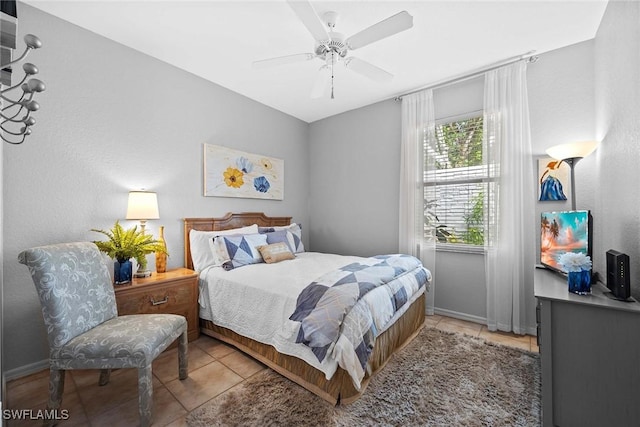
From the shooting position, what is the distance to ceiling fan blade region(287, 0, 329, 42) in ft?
5.56

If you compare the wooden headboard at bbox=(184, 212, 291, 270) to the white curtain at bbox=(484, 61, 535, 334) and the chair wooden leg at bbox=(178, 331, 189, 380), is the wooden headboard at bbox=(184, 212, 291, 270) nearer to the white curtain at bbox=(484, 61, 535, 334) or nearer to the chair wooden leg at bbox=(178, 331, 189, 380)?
the chair wooden leg at bbox=(178, 331, 189, 380)

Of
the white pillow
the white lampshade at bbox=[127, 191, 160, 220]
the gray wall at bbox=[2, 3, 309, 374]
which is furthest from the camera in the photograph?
the white pillow

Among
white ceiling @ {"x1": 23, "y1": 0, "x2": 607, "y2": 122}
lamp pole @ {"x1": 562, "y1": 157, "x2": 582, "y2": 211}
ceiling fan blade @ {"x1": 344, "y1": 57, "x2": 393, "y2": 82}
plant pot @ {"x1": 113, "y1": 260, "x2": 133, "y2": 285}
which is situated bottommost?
plant pot @ {"x1": 113, "y1": 260, "x2": 133, "y2": 285}

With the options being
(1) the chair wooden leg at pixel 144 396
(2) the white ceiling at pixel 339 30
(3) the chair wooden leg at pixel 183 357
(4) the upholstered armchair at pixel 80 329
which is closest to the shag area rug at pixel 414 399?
(1) the chair wooden leg at pixel 144 396

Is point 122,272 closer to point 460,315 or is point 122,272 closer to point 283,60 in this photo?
point 283,60

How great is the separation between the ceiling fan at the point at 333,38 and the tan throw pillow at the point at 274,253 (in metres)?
1.66

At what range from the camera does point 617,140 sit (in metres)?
1.95

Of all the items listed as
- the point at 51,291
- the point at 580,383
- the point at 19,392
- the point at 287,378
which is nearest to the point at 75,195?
the point at 51,291

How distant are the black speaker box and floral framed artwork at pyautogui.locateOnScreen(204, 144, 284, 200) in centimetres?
347

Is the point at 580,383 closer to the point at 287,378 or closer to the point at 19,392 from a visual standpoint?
the point at 287,378

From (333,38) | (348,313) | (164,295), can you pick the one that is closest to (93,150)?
(164,295)

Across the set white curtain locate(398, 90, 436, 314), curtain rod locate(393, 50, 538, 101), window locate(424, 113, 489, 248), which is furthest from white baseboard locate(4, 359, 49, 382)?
curtain rod locate(393, 50, 538, 101)

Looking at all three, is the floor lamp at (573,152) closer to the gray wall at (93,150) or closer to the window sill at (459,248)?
the window sill at (459,248)

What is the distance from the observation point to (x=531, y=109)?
284 centimetres
